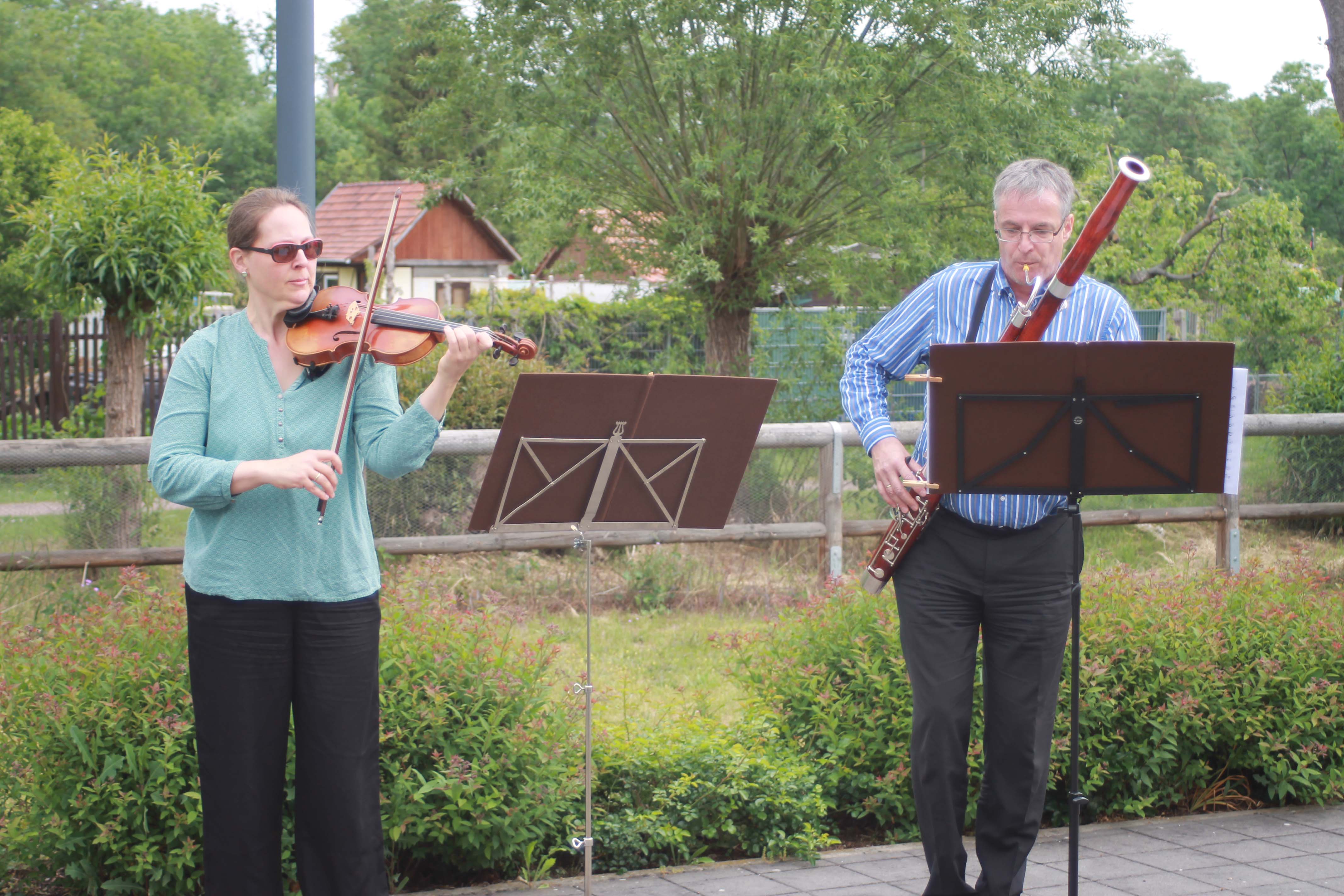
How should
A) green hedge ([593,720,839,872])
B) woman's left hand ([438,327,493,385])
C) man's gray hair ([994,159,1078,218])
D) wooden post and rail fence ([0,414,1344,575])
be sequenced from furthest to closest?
wooden post and rail fence ([0,414,1344,575]) → green hedge ([593,720,839,872]) → man's gray hair ([994,159,1078,218]) → woman's left hand ([438,327,493,385])

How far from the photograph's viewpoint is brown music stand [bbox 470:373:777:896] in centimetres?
320

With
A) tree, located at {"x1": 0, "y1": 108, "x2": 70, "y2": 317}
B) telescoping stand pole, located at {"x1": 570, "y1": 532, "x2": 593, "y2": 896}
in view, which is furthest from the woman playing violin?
tree, located at {"x1": 0, "y1": 108, "x2": 70, "y2": 317}

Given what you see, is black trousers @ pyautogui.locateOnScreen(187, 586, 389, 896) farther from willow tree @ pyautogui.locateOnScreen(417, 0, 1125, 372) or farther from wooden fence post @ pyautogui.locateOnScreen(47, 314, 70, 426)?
wooden fence post @ pyautogui.locateOnScreen(47, 314, 70, 426)

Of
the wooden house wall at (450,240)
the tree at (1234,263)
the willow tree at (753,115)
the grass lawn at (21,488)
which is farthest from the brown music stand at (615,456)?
the wooden house wall at (450,240)

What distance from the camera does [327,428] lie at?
3.02 meters

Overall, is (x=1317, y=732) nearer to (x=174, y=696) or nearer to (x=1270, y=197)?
(x=174, y=696)

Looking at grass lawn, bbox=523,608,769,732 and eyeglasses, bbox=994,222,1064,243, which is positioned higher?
eyeglasses, bbox=994,222,1064,243

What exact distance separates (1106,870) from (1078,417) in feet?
6.05

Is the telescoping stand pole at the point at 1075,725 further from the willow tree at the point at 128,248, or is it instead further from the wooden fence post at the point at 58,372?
the wooden fence post at the point at 58,372

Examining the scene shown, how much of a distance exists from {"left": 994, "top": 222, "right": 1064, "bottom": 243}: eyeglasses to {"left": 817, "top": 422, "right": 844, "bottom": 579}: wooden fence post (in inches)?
134

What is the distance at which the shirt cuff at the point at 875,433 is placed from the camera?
3408 millimetres

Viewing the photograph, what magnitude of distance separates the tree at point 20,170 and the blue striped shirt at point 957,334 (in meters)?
18.8

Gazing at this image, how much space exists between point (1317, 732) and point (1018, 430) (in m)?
2.45

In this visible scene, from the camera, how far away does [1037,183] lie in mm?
3188
